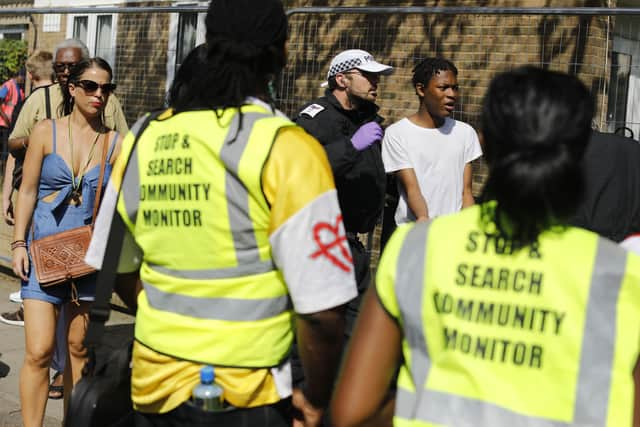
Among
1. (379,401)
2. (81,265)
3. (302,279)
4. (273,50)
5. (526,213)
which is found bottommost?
(81,265)

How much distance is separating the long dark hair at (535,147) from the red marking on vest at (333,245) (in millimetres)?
606

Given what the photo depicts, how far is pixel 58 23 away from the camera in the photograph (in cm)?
1198

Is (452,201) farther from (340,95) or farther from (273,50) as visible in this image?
(273,50)

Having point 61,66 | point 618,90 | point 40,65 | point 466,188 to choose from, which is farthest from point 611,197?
point 40,65

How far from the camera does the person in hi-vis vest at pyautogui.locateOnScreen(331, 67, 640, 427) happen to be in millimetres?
1821

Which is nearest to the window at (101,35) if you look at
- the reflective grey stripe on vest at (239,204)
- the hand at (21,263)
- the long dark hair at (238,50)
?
the hand at (21,263)

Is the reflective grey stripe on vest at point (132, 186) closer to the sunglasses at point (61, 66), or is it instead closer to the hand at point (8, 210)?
the sunglasses at point (61, 66)

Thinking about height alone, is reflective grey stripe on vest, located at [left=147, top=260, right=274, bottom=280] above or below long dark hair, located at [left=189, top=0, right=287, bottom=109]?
below

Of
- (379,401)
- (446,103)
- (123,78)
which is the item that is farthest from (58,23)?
(379,401)

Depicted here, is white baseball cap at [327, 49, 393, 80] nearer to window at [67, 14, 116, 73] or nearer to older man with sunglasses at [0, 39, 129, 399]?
older man with sunglasses at [0, 39, 129, 399]

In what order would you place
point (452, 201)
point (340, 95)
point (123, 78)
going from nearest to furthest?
point (340, 95) → point (452, 201) → point (123, 78)

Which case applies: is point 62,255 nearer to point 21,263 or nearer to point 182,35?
point 21,263

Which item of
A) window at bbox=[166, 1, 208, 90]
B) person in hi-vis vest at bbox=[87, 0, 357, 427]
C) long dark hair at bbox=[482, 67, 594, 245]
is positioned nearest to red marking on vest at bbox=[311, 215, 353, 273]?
person in hi-vis vest at bbox=[87, 0, 357, 427]

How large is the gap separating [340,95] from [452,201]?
1.06 m
